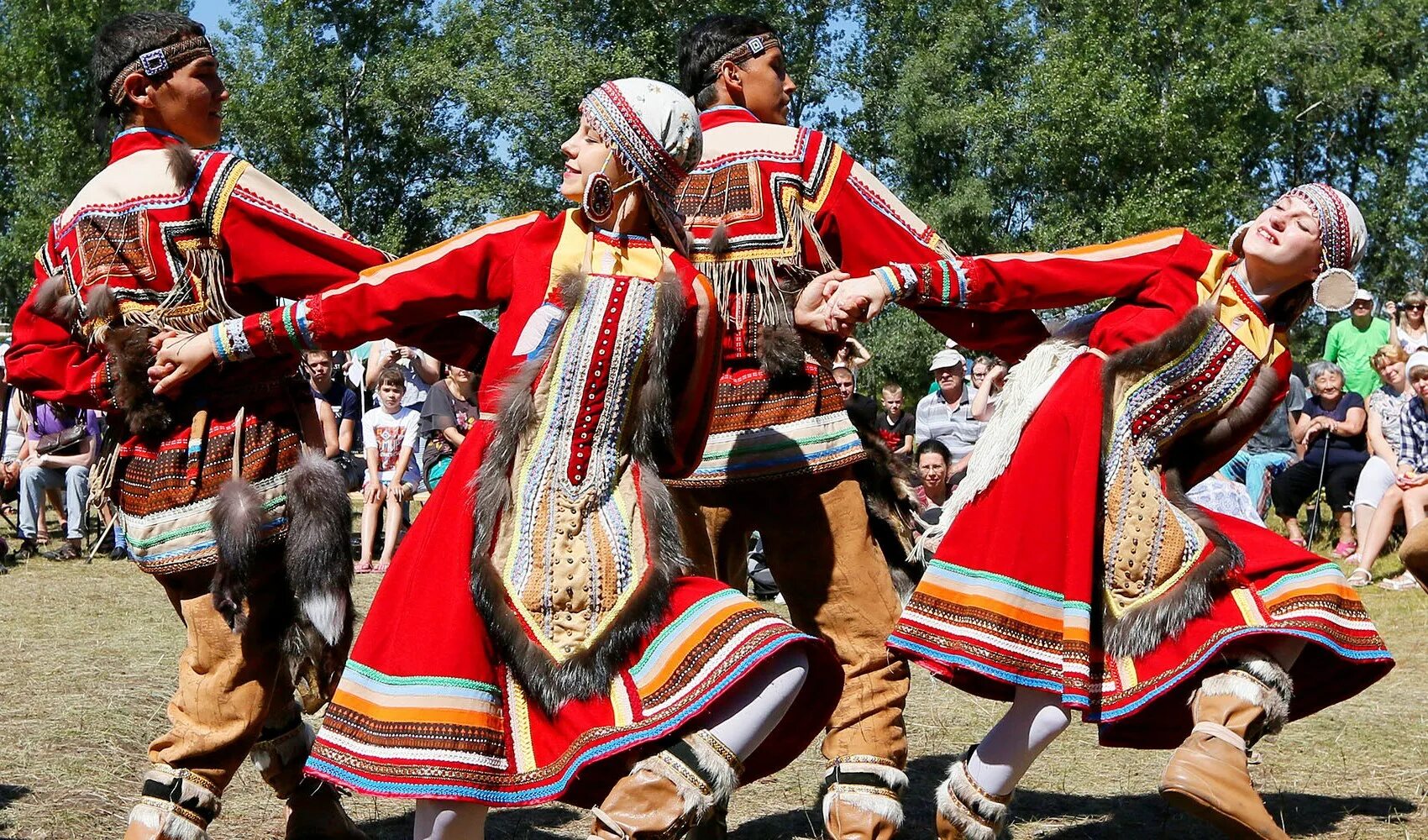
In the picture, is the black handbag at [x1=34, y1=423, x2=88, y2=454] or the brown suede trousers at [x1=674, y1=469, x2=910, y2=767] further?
the black handbag at [x1=34, y1=423, x2=88, y2=454]

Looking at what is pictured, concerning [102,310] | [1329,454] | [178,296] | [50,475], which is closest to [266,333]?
[178,296]

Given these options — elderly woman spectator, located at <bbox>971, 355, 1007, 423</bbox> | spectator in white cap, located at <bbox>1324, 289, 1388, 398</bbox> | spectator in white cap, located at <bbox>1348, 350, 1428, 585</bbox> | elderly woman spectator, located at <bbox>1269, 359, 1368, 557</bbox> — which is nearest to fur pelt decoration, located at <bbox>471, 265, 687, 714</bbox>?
elderly woman spectator, located at <bbox>971, 355, 1007, 423</bbox>

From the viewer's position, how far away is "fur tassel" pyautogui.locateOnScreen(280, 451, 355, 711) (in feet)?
11.1

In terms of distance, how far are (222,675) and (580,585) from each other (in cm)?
111

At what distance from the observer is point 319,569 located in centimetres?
338

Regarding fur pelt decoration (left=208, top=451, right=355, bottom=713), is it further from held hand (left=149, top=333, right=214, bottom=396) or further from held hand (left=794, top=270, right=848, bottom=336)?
held hand (left=794, top=270, right=848, bottom=336)

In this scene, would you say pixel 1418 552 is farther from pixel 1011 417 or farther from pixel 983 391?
pixel 983 391

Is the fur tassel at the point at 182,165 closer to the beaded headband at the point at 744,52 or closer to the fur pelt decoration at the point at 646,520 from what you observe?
the fur pelt decoration at the point at 646,520

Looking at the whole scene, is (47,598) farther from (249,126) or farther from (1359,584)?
(249,126)

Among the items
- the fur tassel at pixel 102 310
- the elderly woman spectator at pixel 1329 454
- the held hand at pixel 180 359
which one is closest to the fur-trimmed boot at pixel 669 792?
the held hand at pixel 180 359

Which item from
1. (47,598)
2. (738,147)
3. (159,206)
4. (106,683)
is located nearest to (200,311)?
(159,206)

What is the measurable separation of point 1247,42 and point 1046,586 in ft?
101

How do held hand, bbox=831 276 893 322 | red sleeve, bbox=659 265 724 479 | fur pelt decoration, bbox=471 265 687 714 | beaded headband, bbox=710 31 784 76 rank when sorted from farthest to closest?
beaded headband, bbox=710 31 784 76
held hand, bbox=831 276 893 322
red sleeve, bbox=659 265 724 479
fur pelt decoration, bbox=471 265 687 714

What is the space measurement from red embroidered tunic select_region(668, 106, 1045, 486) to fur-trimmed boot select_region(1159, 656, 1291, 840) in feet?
3.24
